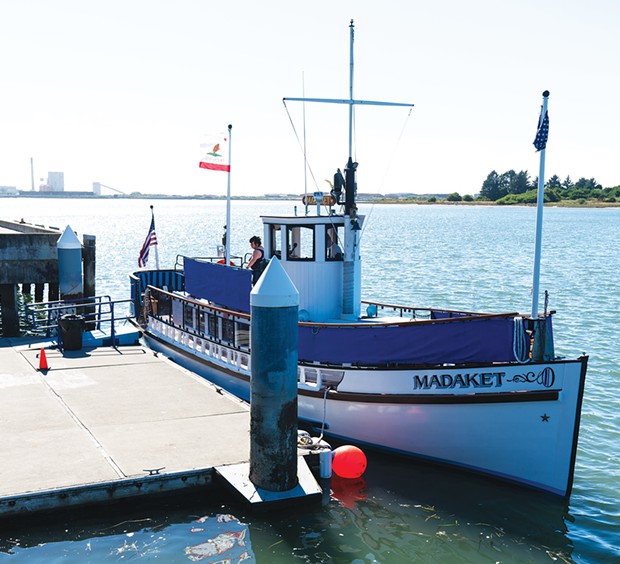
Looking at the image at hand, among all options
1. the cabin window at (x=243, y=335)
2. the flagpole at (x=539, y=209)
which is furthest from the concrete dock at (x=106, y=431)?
the flagpole at (x=539, y=209)

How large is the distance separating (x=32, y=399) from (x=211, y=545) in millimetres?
5864

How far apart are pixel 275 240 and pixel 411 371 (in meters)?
5.45

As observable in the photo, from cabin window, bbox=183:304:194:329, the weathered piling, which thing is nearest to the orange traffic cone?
cabin window, bbox=183:304:194:329

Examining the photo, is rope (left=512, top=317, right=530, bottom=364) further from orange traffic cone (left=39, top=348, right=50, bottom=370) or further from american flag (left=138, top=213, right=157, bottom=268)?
american flag (left=138, top=213, right=157, bottom=268)

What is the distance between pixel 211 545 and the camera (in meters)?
10.8

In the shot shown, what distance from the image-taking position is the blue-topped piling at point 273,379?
11.3 m

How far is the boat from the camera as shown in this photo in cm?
1280

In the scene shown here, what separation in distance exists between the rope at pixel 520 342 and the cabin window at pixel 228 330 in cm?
664

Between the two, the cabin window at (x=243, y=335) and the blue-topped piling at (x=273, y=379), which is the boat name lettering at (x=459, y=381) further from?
the cabin window at (x=243, y=335)

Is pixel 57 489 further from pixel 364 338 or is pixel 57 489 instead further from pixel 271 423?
pixel 364 338

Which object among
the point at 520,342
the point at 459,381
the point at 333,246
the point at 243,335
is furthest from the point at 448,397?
the point at 243,335

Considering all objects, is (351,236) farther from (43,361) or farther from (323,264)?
(43,361)

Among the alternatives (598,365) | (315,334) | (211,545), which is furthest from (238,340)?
(598,365)

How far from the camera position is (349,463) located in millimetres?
13117
